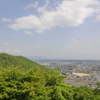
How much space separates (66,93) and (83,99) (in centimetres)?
147

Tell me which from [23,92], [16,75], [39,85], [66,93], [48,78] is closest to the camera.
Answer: [23,92]

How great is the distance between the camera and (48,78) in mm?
8680

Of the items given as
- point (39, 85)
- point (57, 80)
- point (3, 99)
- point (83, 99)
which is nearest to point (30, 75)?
point (39, 85)

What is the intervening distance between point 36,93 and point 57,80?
8.84ft

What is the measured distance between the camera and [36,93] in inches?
254

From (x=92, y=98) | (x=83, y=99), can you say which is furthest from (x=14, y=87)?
(x=92, y=98)

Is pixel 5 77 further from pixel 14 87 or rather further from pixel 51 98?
pixel 51 98

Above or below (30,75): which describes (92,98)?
below

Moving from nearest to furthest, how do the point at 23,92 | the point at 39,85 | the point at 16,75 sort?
the point at 23,92 → the point at 39,85 → the point at 16,75

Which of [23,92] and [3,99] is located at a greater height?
[23,92]

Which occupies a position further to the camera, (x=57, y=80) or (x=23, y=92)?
(x=57, y=80)

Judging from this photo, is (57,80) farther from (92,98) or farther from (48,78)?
(92,98)

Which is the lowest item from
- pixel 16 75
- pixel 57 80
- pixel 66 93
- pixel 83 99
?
pixel 83 99

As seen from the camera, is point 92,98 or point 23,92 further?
point 92,98
